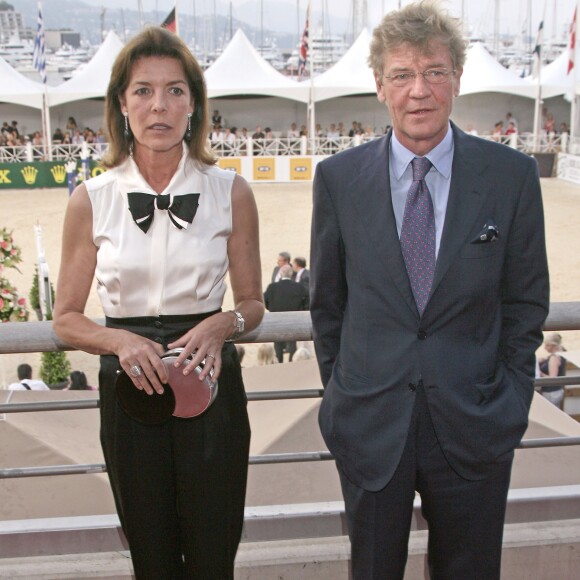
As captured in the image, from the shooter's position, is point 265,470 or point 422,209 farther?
point 265,470

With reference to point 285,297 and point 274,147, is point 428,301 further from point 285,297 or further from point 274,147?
point 274,147

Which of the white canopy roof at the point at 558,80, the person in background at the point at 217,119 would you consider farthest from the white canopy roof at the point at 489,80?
the person in background at the point at 217,119

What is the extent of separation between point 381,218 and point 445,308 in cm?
29

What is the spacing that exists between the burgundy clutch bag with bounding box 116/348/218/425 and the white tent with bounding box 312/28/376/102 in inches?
1157

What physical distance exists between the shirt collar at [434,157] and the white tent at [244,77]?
1113 inches

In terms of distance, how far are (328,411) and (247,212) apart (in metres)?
0.61

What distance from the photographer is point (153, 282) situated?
2129 millimetres

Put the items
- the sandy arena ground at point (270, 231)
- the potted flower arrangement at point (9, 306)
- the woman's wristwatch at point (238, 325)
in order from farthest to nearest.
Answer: the sandy arena ground at point (270, 231)
the potted flower arrangement at point (9, 306)
the woman's wristwatch at point (238, 325)

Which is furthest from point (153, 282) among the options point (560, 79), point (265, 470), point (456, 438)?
point (560, 79)

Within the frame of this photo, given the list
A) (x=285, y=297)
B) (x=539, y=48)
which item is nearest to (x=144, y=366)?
(x=285, y=297)

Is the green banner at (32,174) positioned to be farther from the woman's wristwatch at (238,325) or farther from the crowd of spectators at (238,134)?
the woman's wristwatch at (238,325)

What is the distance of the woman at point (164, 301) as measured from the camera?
2.12 m

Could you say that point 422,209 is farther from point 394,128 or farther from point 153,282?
point 153,282

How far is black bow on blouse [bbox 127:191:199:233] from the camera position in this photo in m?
2.12
